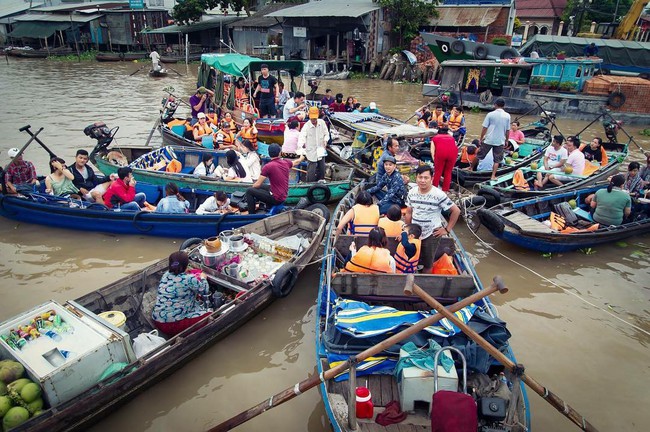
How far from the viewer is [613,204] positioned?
26.2 ft

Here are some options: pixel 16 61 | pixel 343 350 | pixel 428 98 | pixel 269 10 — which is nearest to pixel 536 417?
pixel 343 350

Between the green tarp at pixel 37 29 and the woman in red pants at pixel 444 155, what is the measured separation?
121 feet

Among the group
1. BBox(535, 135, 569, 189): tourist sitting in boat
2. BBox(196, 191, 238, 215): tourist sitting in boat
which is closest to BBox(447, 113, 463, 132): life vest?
BBox(535, 135, 569, 189): tourist sitting in boat

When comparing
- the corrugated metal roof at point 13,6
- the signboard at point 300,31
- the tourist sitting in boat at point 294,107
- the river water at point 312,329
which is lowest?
the river water at point 312,329

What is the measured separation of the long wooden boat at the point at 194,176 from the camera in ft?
29.4

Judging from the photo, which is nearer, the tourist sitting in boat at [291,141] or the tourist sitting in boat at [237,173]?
the tourist sitting in boat at [237,173]

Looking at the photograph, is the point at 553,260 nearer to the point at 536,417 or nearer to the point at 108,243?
the point at 536,417

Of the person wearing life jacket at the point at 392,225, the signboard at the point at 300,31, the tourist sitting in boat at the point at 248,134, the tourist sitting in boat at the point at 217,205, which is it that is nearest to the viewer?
the person wearing life jacket at the point at 392,225

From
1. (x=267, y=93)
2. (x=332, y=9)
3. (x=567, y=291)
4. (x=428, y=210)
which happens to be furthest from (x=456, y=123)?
(x=332, y=9)

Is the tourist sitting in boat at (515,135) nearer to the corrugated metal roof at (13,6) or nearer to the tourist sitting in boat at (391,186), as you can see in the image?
the tourist sitting in boat at (391,186)

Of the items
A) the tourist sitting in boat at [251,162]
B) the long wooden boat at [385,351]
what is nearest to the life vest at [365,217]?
the long wooden boat at [385,351]

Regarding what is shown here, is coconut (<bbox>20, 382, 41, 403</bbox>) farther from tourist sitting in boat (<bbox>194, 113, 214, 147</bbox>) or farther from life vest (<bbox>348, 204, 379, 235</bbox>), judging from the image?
tourist sitting in boat (<bbox>194, 113, 214, 147</bbox>)

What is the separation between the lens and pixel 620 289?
7078 mm

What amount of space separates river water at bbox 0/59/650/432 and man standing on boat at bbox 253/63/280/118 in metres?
7.08
